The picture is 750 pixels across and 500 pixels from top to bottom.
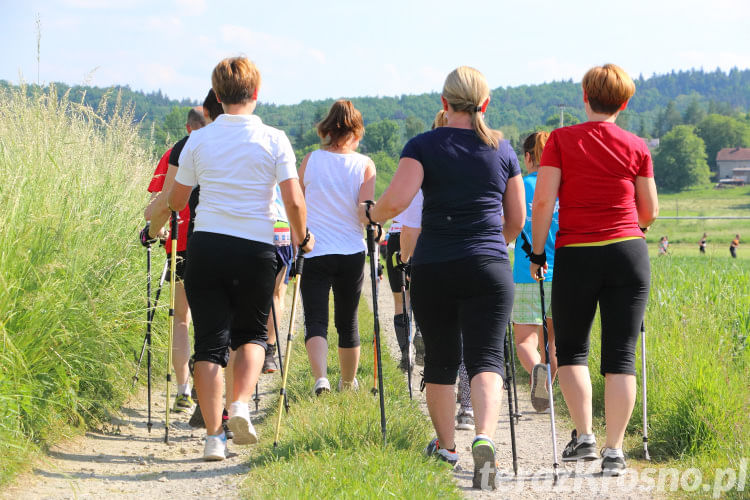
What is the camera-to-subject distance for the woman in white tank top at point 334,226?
19.7ft

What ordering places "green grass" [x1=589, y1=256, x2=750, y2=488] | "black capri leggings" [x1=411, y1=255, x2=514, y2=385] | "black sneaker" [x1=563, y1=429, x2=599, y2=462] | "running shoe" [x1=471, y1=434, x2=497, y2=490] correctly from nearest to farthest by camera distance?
1. "running shoe" [x1=471, y1=434, x2=497, y2=490]
2. "black capri leggings" [x1=411, y1=255, x2=514, y2=385]
3. "black sneaker" [x1=563, y1=429, x2=599, y2=462]
4. "green grass" [x1=589, y1=256, x2=750, y2=488]

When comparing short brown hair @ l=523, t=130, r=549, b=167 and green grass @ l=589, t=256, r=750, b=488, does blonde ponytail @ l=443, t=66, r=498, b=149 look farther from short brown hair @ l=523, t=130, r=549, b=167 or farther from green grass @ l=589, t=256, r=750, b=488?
green grass @ l=589, t=256, r=750, b=488

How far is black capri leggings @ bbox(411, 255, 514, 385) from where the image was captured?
4.43 m

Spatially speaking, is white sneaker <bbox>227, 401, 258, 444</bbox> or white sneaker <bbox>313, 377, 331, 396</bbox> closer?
white sneaker <bbox>227, 401, 258, 444</bbox>

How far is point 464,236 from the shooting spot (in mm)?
4449

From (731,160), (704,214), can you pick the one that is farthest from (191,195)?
(731,160)

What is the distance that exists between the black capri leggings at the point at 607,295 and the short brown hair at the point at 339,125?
2.00 m

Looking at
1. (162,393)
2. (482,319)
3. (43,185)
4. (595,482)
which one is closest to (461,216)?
(482,319)

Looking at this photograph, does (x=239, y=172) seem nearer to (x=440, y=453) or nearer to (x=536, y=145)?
(x=440, y=453)

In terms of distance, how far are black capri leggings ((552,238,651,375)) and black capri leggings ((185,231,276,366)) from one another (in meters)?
1.68

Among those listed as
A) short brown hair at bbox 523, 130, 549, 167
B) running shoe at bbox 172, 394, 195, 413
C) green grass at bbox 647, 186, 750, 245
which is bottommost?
green grass at bbox 647, 186, 750, 245

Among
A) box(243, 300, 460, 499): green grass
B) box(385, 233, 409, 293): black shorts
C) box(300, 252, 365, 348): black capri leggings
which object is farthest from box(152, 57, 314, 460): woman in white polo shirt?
box(385, 233, 409, 293): black shorts

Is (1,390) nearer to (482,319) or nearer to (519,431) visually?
(482,319)

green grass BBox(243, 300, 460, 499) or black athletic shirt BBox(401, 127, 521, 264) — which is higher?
black athletic shirt BBox(401, 127, 521, 264)
